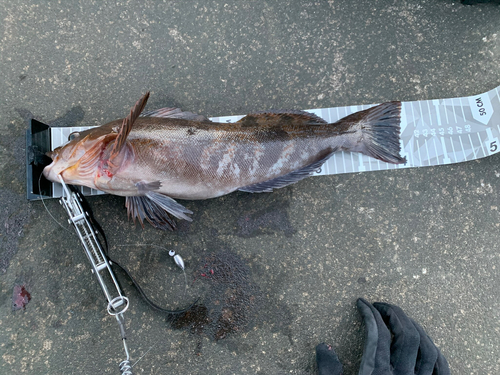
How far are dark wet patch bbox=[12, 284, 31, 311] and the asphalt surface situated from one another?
18 millimetres

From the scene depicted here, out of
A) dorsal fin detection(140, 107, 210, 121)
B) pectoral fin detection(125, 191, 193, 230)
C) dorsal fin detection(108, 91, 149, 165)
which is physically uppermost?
dorsal fin detection(140, 107, 210, 121)

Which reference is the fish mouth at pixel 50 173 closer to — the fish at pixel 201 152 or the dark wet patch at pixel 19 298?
the fish at pixel 201 152

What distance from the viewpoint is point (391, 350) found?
315 centimetres

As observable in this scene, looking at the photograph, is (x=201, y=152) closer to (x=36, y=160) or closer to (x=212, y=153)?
(x=212, y=153)

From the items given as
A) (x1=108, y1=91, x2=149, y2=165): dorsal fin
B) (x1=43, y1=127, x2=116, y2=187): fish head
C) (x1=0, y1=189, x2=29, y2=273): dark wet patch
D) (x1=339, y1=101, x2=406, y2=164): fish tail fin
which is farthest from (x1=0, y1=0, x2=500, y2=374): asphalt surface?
(x1=108, y1=91, x2=149, y2=165): dorsal fin

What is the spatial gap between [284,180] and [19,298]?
9.26 feet

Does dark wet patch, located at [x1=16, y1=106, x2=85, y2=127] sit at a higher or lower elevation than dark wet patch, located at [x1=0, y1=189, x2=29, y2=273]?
higher

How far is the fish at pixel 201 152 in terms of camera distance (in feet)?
8.98

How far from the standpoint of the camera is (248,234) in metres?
3.26

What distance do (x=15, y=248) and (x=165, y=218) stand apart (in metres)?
1.54

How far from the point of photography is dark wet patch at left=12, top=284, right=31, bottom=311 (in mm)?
3076

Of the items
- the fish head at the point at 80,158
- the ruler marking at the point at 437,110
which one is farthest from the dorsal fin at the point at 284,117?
the ruler marking at the point at 437,110

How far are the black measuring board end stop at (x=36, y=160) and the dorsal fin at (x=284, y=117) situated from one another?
189 cm

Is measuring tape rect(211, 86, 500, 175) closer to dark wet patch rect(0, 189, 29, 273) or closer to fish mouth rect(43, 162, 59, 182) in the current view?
fish mouth rect(43, 162, 59, 182)
